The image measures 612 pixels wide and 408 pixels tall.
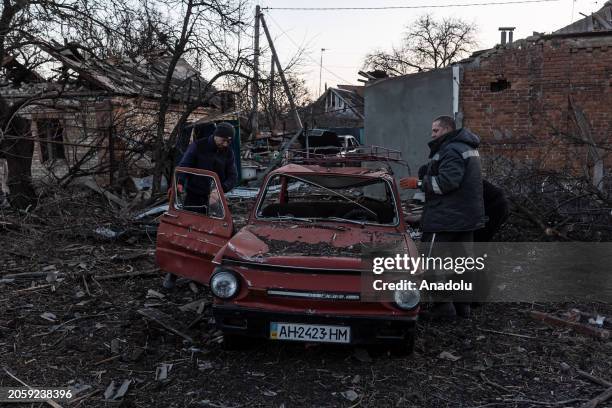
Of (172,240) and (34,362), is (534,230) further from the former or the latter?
(34,362)

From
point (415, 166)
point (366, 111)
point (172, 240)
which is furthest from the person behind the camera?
point (366, 111)

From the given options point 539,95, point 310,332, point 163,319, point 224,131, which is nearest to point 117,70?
point 224,131

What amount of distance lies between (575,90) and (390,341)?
31.1 feet

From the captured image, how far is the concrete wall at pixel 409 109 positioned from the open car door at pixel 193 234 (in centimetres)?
745

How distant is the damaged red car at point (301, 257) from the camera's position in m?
3.79

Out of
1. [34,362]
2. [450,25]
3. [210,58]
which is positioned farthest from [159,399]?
[450,25]

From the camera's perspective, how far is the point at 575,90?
36.4 feet

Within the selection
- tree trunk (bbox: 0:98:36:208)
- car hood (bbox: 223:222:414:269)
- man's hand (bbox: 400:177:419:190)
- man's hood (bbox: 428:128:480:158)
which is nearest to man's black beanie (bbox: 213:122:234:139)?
car hood (bbox: 223:222:414:269)

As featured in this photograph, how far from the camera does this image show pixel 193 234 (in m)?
4.97

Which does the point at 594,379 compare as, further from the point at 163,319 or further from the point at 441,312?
the point at 163,319

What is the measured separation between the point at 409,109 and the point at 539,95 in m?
2.75

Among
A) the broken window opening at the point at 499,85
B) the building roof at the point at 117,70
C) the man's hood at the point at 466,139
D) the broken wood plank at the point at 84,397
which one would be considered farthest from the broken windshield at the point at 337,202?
the broken window opening at the point at 499,85

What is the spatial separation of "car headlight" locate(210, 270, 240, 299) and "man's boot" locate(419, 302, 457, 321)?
216 centimetres

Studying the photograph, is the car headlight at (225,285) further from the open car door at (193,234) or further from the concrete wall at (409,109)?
the concrete wall at (409,109)
